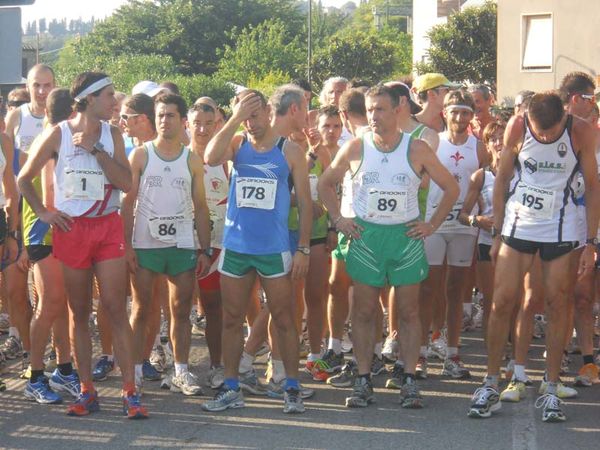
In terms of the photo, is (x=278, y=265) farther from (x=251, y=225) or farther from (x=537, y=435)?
(x=537, y=435)

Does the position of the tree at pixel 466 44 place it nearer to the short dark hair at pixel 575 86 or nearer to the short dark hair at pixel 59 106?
the short dark hair at pixel 575 86

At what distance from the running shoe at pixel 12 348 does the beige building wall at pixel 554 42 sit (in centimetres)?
3137

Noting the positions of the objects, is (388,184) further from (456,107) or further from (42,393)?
(42,393)

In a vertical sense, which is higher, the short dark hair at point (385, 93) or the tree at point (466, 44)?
the tree at point (466, 44)

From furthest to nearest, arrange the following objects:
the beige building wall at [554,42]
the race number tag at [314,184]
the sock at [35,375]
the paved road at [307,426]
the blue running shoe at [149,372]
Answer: the beige building wall at [554,42] < the race number tag at [314,184] < the blue running shoe at [149,372] < the sock at [35,375] < the paved road at [307,426]

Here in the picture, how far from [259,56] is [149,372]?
65.9 metres

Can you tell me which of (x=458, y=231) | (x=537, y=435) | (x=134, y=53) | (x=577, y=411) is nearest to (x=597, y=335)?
(x=458, y=231)

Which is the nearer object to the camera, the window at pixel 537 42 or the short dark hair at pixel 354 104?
the short dark hair at pixel 354 104

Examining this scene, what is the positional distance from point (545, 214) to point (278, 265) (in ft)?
5.98

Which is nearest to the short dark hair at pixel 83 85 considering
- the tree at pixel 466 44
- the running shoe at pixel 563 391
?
the running shoe at pixel 563 391

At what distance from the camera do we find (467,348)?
10.2 meters

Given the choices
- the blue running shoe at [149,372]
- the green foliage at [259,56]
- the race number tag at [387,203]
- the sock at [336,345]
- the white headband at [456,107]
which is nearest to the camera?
the race number tag at [387,203]

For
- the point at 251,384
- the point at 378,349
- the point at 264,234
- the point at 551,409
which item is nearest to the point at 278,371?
the point at 251,384

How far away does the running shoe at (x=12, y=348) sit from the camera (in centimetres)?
948
